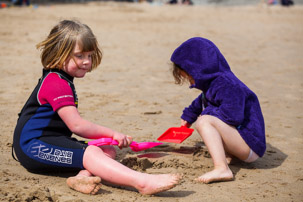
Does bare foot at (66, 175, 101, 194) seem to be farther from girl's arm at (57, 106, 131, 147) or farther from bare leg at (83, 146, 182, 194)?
girl's arm at (57, 106, 131, 147)

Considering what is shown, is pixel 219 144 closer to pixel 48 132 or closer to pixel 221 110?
pixel 221 110

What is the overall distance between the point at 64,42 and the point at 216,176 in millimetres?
1256

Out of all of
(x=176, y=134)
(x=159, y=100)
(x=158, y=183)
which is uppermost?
(x=158, y=183)

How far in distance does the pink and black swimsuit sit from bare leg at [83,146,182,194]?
0.15 meters

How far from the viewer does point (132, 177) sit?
2.49m

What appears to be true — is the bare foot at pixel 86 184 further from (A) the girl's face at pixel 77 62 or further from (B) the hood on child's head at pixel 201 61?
(B) the hood on child's head at pixel 201 61

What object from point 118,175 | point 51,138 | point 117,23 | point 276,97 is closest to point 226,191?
point 118,175

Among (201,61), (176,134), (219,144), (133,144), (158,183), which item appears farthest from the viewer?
(176,134)

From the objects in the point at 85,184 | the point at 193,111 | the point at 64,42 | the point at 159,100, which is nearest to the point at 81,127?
the point at 85,184

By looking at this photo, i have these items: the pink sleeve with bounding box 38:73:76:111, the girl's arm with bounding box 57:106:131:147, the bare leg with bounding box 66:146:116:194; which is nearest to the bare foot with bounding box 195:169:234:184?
the girl's arm with bounding box 57:106:131:147

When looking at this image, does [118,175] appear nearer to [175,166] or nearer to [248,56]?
[175,166]

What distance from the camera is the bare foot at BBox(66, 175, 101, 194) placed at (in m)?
2.45

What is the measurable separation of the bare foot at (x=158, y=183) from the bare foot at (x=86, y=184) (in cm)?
24

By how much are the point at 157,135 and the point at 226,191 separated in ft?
3.83
